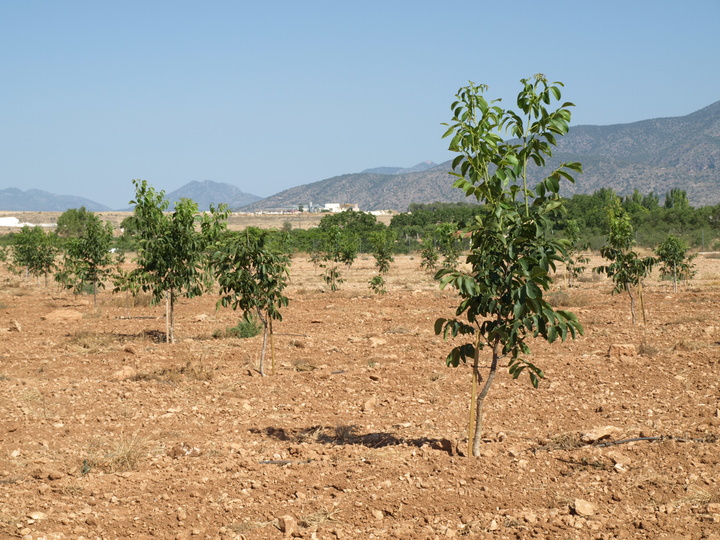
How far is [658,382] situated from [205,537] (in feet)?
24.8

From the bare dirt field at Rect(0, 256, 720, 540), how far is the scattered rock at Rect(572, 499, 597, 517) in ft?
0.07

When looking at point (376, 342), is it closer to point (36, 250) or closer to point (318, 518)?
point (318, 518)

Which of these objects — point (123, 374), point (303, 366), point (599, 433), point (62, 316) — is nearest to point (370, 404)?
point (303, 366)

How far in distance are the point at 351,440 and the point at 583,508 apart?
10.0ft

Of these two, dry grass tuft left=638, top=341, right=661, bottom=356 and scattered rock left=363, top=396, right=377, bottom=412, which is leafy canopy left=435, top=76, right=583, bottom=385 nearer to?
scattered rock left=363, top=396, right=377, bottom=412

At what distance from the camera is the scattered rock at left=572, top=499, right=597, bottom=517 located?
611 centimetres

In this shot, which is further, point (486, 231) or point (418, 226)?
point (418, 226)

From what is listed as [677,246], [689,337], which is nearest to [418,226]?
[677,246]

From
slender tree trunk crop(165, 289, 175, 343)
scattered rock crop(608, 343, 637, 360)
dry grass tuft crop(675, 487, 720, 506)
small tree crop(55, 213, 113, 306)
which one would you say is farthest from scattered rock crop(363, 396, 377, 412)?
small tree crop(55, 213, 113, 306)

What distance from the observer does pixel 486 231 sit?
645cm

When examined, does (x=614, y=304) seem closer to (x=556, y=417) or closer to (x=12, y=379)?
(x=556, y=417)

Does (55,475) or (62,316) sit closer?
(55,475)

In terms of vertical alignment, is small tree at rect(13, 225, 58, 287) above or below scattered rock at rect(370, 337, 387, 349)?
above

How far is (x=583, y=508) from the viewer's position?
20.1ft
